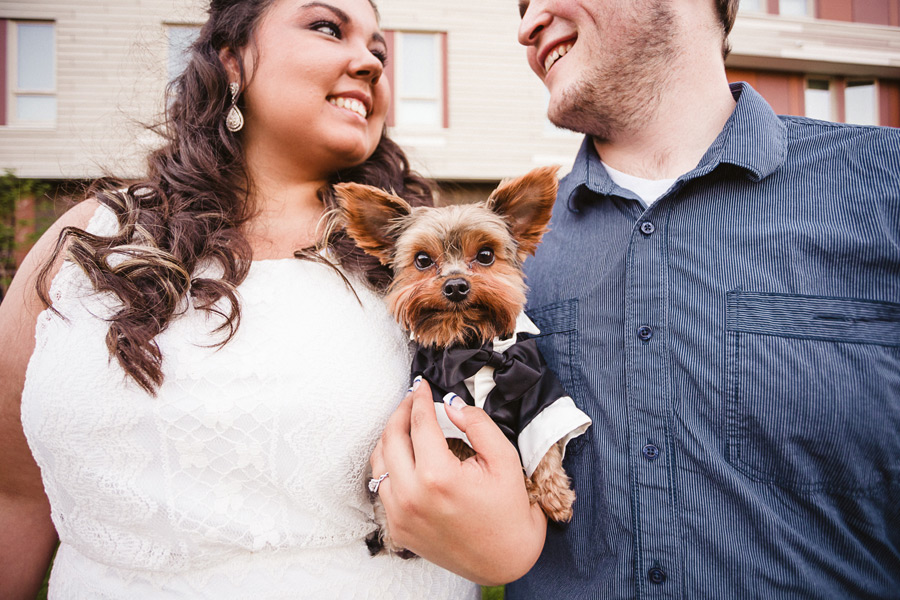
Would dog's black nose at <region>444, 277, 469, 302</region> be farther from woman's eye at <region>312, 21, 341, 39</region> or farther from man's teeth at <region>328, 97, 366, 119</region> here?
woman's eye at <region>312, 21, 341, 39</region>

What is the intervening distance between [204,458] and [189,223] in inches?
41.2

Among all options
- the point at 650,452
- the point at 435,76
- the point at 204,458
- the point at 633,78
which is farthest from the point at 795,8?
the point at 204,458

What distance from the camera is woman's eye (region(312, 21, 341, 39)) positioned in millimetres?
2285

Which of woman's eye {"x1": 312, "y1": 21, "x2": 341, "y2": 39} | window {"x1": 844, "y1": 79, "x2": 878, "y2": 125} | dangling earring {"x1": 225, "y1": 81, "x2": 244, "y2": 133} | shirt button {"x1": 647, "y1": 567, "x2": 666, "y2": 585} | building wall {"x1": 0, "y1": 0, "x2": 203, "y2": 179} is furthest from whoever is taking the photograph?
window {"x1": 844, "y1": 79, "x2": 878, "y2": 125}

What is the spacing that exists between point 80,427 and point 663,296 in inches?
88.5

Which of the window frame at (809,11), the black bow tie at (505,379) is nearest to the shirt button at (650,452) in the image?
the black bow tie at (505,379)

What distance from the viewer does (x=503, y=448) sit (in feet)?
5.44

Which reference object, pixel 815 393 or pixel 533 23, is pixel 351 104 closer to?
pixel 533 23

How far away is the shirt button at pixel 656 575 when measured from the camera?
1.63 m

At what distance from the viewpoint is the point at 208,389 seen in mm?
1716

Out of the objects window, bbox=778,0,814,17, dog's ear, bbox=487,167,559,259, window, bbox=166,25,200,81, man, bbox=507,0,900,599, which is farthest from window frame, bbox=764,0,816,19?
window, bbox=166,25,200,81

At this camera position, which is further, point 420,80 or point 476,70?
point 420,80

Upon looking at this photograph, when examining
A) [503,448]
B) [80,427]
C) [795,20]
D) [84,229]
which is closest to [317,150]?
[84,229]

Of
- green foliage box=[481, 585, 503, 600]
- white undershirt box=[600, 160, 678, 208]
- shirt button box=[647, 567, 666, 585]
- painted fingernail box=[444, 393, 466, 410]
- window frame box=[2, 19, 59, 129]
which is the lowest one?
green foliage box=[481, 585, 503, 600]
